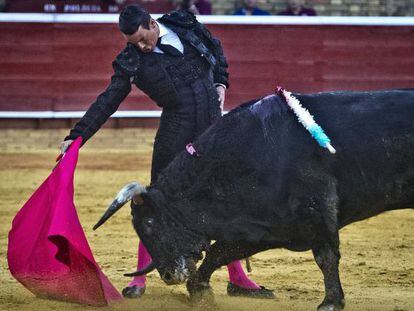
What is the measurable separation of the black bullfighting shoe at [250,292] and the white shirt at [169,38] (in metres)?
1.12

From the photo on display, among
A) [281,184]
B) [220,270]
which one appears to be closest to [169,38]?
[281,184]

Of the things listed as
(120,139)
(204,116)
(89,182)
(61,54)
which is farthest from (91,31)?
(204,116)

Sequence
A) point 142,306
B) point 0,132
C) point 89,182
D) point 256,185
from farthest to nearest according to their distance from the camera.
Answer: point 0,132
point 89,182
point 142,306
point 256,185

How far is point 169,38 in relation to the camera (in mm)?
4449

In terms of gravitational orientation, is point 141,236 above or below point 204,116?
below

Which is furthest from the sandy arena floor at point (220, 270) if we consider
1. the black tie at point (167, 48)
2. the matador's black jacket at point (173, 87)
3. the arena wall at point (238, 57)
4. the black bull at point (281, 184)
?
the black tie at point (167, 48)

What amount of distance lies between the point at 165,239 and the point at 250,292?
68cm

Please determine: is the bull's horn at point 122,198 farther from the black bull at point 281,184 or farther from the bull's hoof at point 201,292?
the bull's hoof at point 201,292

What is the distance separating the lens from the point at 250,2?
10.6 meters

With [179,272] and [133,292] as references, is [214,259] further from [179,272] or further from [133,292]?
[133,292]

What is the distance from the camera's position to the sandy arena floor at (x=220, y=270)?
14.9 feet

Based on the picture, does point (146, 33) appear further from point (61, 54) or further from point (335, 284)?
point (61, 54)

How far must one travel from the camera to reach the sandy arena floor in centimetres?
453

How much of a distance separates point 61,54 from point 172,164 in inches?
239
